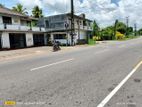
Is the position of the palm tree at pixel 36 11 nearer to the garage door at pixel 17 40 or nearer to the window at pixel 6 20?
the garage door at pixel 17 40

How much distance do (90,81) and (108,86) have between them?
0.88 m

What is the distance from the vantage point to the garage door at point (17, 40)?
3351 cm

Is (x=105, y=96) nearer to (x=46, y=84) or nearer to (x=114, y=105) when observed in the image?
(x=114, y=105)

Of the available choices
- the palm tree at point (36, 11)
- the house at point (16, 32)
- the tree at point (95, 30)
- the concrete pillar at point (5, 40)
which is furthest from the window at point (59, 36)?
the tree at point (95, 30)

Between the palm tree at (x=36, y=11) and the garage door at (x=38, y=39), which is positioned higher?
the palm tree at (x=36, y=11)

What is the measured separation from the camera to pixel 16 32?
3173cm

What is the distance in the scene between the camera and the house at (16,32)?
96.8 ft

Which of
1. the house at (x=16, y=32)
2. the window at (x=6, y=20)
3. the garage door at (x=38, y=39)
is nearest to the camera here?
the house at (x=16, y=32)

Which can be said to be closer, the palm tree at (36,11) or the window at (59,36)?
the window at (59,36)

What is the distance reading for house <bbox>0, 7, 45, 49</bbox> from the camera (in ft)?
96.8

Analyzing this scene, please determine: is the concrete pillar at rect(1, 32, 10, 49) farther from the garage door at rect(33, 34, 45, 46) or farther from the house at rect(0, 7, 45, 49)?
the garage door at rect(33, 34, 45, 46)

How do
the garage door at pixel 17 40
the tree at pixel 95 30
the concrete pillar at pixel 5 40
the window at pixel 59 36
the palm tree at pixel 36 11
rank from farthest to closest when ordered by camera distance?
the tree at pixel 95 30
the palm tree at pixel 36 11
the window at pixel 59 36
the garage door at pixel 17 40
the concrete pillar at pixel 5 40

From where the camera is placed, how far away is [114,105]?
4496mm

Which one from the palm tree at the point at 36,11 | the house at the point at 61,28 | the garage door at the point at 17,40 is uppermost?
the palm tree at the point at 36,11
